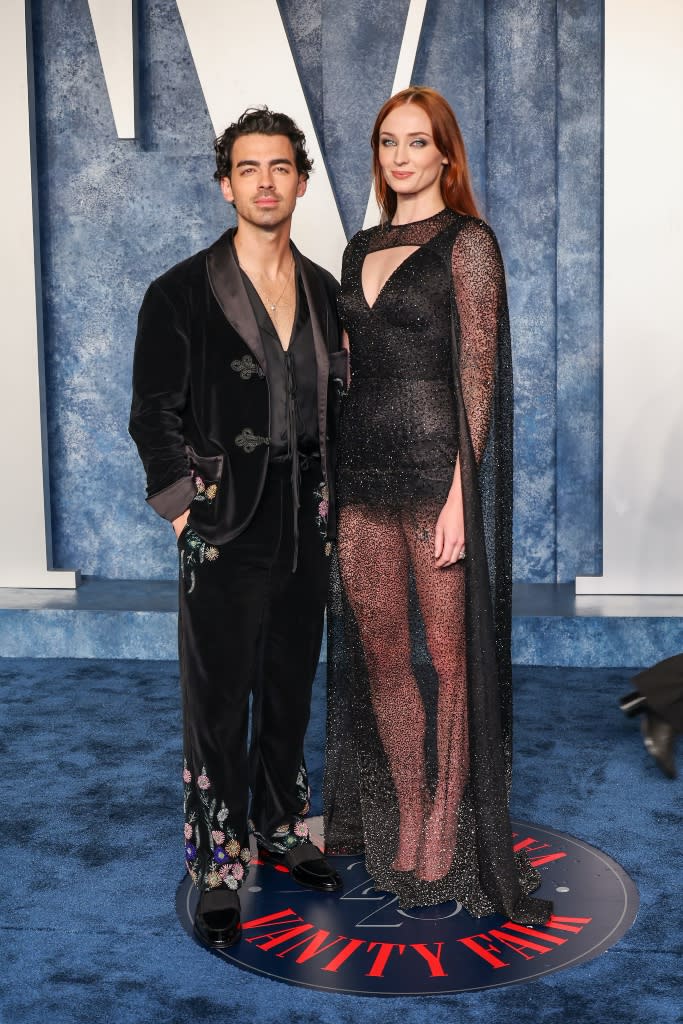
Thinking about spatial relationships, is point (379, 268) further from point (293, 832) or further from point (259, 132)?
point (293, 832)

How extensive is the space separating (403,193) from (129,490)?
3.37 metres

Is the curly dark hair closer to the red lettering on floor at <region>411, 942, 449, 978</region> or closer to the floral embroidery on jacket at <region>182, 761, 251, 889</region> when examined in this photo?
the floral embroidery on jacket at <region>182, 761, 251, 889</region>

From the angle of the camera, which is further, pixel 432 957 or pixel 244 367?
pixel 244 367

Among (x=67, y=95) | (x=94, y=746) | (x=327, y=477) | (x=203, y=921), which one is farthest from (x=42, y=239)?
(x=203, y=921)

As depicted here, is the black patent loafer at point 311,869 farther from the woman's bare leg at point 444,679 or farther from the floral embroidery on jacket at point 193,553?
the floral embroidery on jacket at point 193,553

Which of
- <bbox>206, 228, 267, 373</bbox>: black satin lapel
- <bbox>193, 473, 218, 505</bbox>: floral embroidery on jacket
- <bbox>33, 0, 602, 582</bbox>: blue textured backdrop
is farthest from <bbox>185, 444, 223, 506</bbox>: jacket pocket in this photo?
<bbox>33, 0, 602, 582</bbox>: blue textured backdrop

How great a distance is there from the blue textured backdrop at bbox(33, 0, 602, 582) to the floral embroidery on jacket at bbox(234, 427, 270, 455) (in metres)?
2.87

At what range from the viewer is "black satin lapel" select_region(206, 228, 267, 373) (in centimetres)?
285

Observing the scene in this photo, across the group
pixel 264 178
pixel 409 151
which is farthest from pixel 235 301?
pixel 409 151

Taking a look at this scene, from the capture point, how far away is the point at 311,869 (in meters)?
3.14

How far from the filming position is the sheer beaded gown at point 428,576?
2.86 m

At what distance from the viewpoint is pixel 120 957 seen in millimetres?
2760

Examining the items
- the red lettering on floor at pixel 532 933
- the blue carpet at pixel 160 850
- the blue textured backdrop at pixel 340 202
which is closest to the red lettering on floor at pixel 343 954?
the blue carpet at pixel 160 850

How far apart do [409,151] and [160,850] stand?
1.91 metres
